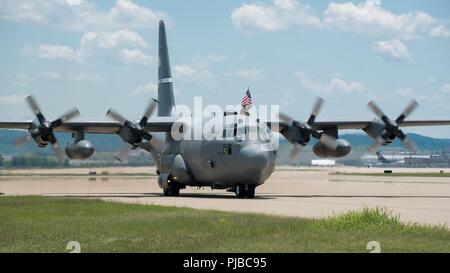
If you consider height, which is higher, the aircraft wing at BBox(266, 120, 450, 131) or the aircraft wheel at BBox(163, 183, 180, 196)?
the aircraft wing at BBox(266, 120, 450, 131)

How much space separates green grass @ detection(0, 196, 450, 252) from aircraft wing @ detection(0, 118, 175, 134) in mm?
12776

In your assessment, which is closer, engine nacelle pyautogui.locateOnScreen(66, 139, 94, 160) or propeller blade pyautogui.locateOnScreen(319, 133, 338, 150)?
engine nacelle pyautogui.locateOnScreen(66, 139, 94, 160)

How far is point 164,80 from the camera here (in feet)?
146

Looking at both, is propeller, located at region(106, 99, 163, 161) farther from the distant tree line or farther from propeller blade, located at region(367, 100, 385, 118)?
the distant tree line

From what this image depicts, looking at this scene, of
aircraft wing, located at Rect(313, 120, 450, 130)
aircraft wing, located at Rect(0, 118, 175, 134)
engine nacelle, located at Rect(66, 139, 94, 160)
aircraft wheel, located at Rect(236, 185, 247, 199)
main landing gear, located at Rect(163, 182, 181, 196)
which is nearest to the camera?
aircraft wheel, located at Rect(236, 185, 247, 199)

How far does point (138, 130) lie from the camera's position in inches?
1436

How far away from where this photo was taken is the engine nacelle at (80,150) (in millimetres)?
35781

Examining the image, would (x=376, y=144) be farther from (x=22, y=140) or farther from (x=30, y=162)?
(x=30, y=162)

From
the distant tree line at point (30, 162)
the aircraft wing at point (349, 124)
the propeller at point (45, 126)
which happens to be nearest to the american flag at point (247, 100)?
the aircraft wing at point (349, 124)

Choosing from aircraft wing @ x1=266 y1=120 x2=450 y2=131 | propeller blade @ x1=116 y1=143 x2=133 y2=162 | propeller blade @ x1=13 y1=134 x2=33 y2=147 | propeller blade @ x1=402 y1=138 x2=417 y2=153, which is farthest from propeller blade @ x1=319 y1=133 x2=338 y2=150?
propeller blade @ x1=13 y1=134 x2=33 y2=147

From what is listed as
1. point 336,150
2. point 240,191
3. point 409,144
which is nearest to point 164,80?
point 240,191

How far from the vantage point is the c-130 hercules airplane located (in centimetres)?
3434
